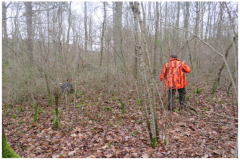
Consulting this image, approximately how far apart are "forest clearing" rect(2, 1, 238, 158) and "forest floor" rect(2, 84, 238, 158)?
2cm

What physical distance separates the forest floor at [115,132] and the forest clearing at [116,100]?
0.07ft

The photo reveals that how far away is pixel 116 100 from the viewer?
5.85 metres

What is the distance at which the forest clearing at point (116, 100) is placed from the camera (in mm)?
→ 2826

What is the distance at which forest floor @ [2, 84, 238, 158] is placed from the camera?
290cm

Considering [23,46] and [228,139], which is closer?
[228,139]

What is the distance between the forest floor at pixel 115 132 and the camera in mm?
2896

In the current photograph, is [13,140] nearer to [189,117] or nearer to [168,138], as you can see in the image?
[168,138]

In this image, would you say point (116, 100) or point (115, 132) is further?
point (116, 100)

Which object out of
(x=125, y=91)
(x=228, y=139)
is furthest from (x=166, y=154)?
(x=125, y=91)

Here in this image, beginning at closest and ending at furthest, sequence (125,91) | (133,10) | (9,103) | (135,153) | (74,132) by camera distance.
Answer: (133,10)
(135,153)
(74,132)
(9,103)
(125,91)

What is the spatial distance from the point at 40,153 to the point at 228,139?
3.96 meters

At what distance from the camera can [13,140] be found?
11.5ft

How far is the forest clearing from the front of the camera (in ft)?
9.27

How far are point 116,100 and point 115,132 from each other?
2147mm
